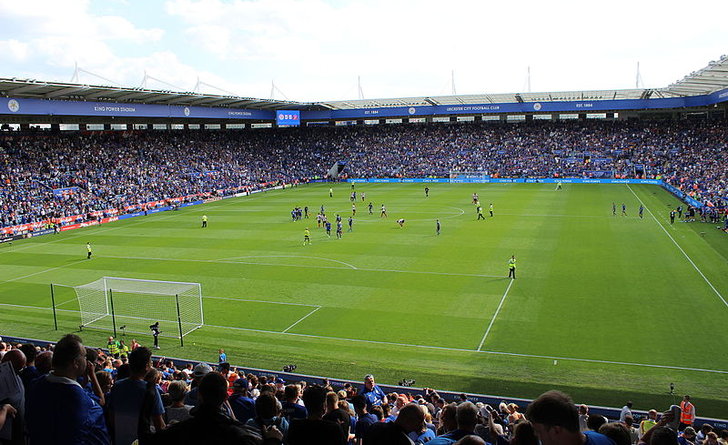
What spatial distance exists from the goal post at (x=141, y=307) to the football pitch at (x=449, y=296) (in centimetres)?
73

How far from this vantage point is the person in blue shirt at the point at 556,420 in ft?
13.2

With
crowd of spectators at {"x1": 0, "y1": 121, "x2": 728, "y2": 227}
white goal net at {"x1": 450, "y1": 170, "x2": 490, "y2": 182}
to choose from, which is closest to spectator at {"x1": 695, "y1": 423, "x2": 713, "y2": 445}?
crowd of spectators at {"x1": 0, "y1": 121, "x2": 728, "y2": 227}

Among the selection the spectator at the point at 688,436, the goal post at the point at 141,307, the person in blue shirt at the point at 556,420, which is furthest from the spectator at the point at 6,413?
the goal post at the point at 141,307

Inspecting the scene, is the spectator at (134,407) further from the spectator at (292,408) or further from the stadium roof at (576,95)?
the stadium roof at (576,95)

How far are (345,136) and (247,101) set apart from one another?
79.3 ft

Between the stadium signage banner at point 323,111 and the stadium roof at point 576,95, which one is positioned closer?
the stadium roof at point 576,95

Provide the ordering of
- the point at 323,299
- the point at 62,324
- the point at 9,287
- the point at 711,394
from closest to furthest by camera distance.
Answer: the point at 711,394, the point at 62,324, the point at 323,299, the point at 9,287

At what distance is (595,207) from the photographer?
51.7 meters

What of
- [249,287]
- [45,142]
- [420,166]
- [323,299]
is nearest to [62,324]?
[249,287]

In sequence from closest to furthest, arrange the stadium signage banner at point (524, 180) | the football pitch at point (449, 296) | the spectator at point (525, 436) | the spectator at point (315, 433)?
the spectator at point (525, 436), the spectator at point (315, 433), the football pitch at point (449, 296), the stadium signage banner at point (524, 180)

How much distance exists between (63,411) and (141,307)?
22.8m

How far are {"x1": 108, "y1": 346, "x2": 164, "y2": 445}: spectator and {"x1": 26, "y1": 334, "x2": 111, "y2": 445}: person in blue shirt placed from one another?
69cm

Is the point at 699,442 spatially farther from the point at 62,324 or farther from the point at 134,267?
the point at 134,267

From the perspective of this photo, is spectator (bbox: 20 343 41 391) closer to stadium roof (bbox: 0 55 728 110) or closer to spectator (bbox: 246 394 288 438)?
spectator (bbox: 246 394 288 438)
